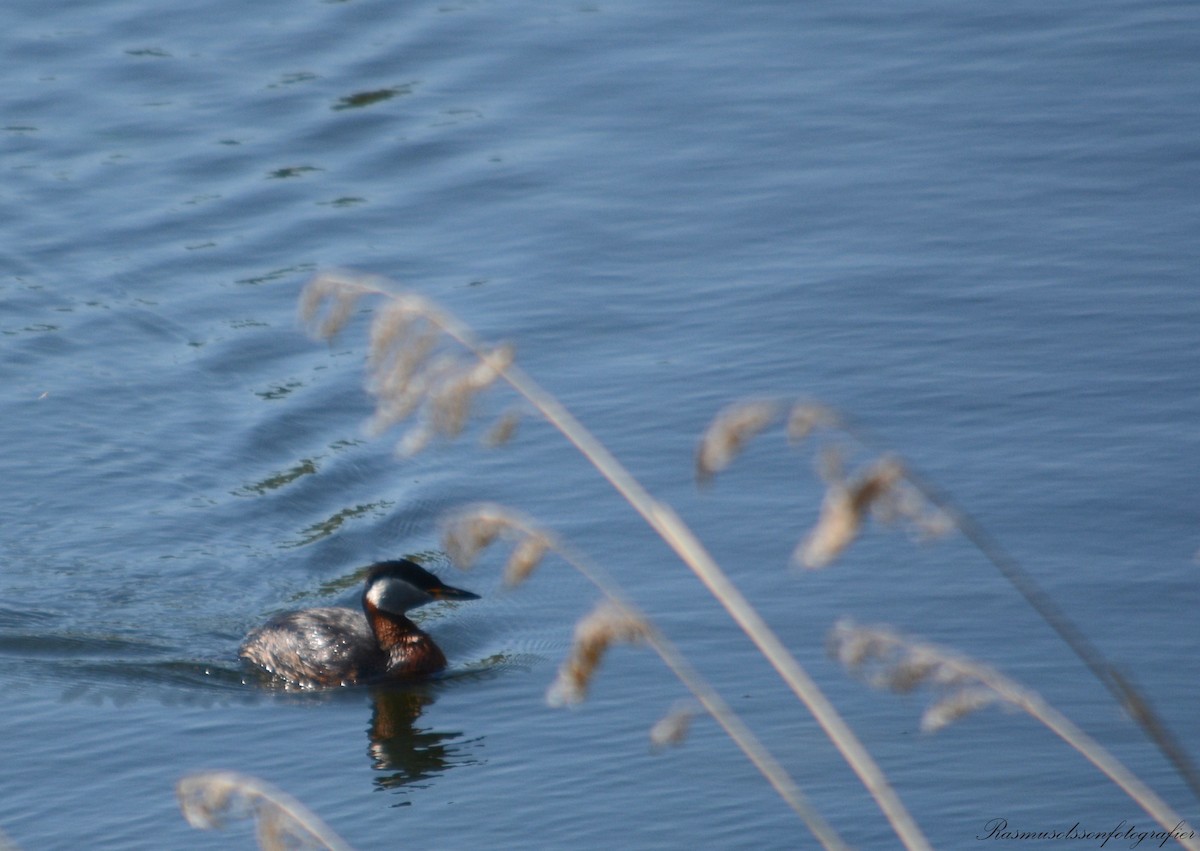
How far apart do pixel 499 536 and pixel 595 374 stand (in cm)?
993

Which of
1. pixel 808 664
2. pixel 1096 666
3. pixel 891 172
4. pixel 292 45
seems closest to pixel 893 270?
pixel 891 172

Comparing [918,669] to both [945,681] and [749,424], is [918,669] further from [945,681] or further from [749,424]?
[749,424]

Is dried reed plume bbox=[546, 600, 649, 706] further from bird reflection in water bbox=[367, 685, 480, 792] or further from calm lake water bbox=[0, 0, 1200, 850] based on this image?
bird reflection in water bbox=[367, 685, 480, 792]

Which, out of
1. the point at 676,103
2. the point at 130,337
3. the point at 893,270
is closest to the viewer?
the point at 893,270

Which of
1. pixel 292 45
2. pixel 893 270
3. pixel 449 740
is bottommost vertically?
pixel 449 740

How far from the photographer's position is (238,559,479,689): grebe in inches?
432

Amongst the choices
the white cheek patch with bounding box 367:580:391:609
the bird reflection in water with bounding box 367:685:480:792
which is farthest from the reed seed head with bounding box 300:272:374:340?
the white cheek patch with bounding box 367:580:391:609

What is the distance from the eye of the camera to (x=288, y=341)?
49.6 feet

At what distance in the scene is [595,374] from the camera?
1362 cm

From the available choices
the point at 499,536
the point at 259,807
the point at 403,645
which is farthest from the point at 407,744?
the point at 499,536

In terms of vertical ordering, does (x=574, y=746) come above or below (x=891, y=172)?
below

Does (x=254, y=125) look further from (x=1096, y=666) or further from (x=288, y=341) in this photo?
(x=1096, y=666)

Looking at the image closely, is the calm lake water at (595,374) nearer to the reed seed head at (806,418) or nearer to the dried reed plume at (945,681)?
the dried reed plume at (945,681)

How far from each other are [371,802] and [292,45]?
14.6 m
